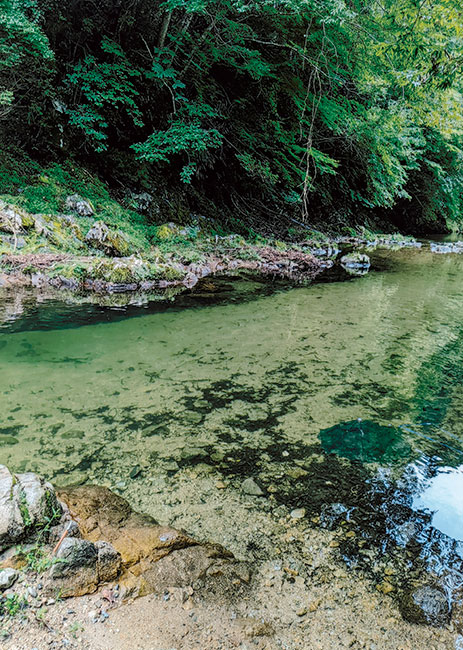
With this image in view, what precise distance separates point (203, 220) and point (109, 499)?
862cm

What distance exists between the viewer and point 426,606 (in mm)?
1558

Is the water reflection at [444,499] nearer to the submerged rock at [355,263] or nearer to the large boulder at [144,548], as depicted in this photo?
the large boulder at [144,548]

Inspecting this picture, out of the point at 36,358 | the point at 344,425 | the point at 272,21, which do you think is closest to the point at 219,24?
the point at 272,21

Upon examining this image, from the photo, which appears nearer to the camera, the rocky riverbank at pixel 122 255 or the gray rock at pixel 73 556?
the gray rock at pixel 73 556

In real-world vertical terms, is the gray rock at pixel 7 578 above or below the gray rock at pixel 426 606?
above

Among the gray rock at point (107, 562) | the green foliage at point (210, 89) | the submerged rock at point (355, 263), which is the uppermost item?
the green foliage at point (210, 89)

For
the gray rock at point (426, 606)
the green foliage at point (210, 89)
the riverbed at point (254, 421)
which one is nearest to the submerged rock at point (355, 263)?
the green foliage at point (210, 89)

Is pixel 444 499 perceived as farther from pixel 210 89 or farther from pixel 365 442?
pixel 210 89

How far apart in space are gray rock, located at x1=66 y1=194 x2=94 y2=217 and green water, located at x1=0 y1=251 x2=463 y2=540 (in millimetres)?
3473

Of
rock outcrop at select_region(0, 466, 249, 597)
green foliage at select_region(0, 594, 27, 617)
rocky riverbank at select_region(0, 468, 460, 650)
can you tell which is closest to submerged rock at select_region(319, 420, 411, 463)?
rocky riverbank at select_region(0, 468, 460, 650)

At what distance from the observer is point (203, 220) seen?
9883mm

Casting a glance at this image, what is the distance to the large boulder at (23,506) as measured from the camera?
153 cm

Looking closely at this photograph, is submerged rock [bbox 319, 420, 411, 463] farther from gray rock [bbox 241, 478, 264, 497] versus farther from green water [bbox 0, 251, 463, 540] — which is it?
gray rock [bbox 241, 478, 264, 497]

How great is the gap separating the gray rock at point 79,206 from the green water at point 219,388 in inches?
137
